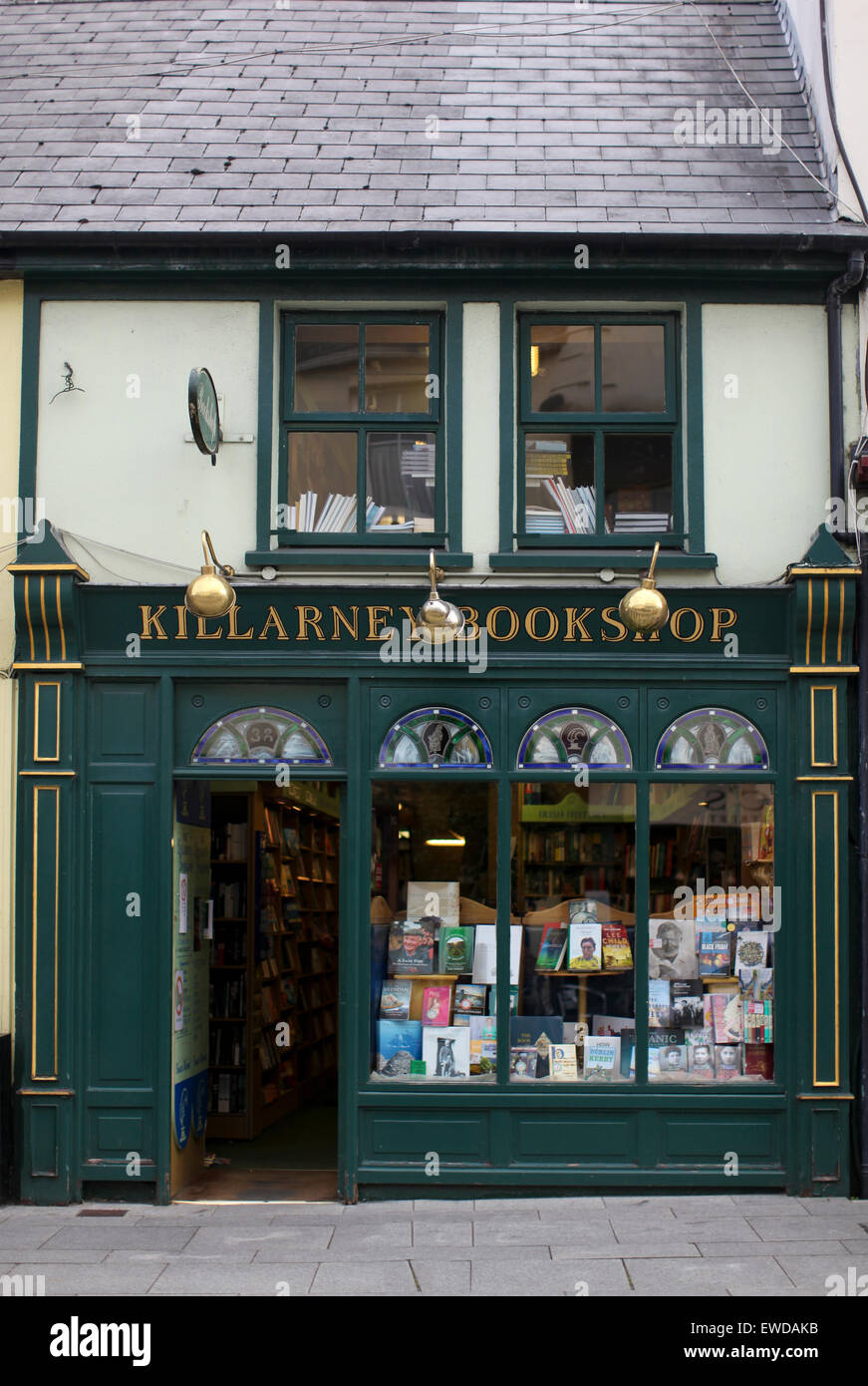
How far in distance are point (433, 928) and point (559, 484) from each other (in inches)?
127

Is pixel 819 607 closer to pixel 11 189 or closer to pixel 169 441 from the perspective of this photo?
pixel 169 441

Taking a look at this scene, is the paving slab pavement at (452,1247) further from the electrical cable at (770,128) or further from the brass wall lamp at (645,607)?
the electrical cable at (770,128)

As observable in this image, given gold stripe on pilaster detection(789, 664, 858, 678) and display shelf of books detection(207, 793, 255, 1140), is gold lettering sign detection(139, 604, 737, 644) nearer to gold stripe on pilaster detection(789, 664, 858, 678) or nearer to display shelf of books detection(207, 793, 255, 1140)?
gold stripe on pilaster detection(789, 664, 858, 678)

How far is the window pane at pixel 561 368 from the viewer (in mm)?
9812

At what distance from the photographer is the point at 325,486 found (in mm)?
9773

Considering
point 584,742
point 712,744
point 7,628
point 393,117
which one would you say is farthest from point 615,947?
point 393,117

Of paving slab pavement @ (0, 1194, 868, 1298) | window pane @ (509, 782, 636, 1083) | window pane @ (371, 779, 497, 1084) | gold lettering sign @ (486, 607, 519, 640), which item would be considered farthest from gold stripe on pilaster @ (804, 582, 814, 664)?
paving slab pavement @ (0, 1194, 868, 1298)

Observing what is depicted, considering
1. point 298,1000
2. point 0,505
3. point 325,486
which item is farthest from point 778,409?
point 298,1000

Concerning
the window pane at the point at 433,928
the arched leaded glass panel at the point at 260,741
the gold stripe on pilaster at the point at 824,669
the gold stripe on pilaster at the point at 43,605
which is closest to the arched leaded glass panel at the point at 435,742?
the window pane at the point at 433,928

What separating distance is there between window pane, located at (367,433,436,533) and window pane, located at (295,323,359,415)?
359mm

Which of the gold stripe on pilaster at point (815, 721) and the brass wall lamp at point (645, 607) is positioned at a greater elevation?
the brass wall lamp at point (645, 607)

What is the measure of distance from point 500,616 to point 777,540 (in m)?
1.97

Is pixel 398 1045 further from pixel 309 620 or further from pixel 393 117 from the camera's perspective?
pixel 393 117

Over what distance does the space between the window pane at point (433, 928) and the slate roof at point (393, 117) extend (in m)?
3.98
